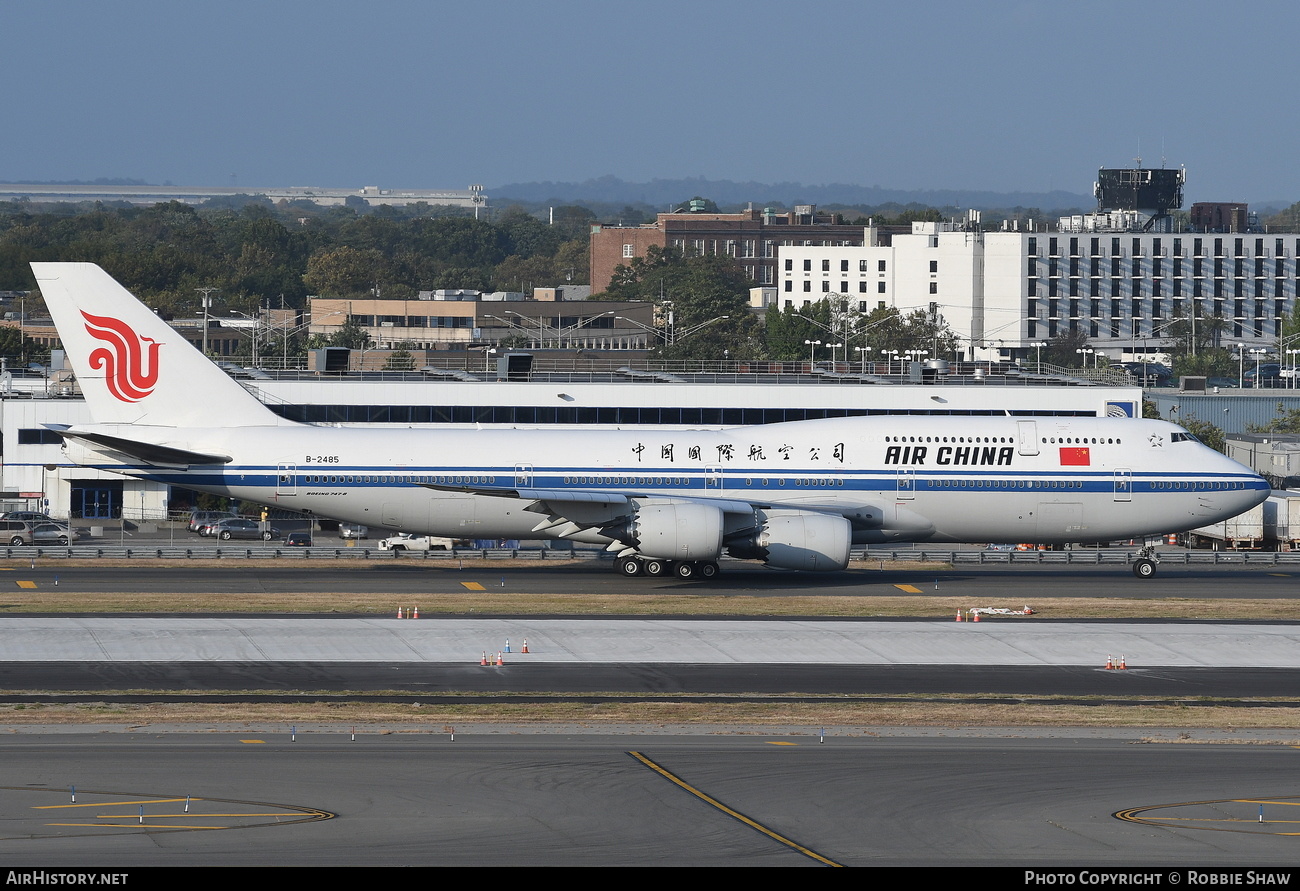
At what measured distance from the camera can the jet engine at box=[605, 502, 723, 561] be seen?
153 feet

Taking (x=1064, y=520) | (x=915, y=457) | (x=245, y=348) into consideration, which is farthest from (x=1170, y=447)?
(x=245, y=348)

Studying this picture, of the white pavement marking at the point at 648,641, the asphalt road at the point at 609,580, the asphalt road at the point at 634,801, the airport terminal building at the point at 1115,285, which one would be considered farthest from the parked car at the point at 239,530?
the airport terminal building at the point at 1115,285

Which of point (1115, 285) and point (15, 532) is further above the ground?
point (1115, 285)

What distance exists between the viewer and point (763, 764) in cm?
2417

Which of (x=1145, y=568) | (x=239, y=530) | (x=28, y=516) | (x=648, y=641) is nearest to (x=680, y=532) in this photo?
(x=648, y=641)

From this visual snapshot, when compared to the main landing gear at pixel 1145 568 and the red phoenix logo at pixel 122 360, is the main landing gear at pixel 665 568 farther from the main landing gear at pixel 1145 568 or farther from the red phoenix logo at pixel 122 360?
the red phoenix logo at pixel 122 360

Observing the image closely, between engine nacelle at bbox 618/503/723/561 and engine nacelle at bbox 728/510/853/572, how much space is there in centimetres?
147

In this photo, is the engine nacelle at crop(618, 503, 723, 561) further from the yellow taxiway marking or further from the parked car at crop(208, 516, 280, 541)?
the parked car at crop(208, 516, 280, 541)

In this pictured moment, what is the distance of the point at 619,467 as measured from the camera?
49.4 m

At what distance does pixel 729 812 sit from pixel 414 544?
42220 mm

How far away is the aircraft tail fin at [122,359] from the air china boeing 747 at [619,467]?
1.8 inches

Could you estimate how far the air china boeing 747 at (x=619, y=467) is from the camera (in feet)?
160

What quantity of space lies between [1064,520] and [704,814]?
31730 mm

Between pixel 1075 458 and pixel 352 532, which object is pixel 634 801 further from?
pixel 352 532
